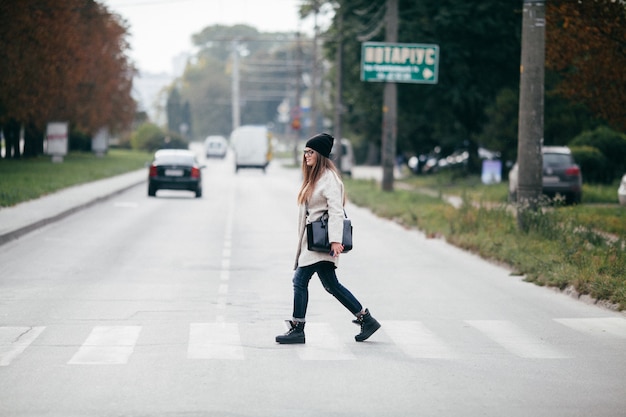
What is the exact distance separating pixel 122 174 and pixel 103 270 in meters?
41.6

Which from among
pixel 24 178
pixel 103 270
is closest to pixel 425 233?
pixel 103 270

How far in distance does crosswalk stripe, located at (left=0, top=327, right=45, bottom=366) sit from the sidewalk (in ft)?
32.6

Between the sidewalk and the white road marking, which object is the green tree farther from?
the white road marking

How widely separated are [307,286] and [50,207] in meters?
20.2

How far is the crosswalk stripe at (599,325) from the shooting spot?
11.7 metres

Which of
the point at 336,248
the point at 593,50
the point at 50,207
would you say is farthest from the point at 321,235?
the point at 50,207

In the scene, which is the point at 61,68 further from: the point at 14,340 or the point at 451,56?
the point at 14,340

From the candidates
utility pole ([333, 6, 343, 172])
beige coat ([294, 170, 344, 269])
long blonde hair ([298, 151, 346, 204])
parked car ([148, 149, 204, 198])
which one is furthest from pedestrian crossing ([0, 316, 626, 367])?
utility pole ([333, 6, 343, 172])

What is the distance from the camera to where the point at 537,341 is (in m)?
11.1

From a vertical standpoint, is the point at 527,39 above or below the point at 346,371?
above

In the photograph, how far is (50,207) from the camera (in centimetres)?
2983

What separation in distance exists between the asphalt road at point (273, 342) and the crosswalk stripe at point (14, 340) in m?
0.03

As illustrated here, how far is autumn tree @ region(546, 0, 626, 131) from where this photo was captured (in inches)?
1001

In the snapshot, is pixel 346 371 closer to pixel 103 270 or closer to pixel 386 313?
pixel 386 313
